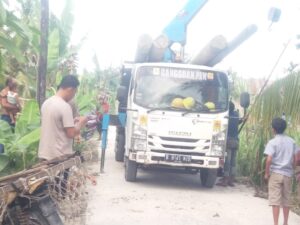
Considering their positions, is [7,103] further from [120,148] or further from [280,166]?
[280,166]

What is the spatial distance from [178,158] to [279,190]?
8.94ft

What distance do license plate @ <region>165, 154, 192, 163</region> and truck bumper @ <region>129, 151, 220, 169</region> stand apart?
29 mm

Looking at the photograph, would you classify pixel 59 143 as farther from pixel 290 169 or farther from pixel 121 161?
pixel 121 161

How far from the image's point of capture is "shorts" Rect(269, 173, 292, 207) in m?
6.44

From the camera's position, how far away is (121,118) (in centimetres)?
1095

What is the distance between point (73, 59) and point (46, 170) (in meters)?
10.0

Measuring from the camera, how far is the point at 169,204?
7703 millimetres

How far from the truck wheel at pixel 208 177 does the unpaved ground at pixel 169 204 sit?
0.14 meters

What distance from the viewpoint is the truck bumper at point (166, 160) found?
8836mm

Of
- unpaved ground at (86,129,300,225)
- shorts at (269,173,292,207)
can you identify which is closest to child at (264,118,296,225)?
shorts at (269,173,292,207)

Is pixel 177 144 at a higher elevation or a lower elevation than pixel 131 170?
higher

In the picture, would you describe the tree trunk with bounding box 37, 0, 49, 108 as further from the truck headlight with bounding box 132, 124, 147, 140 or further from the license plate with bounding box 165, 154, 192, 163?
the license plate with bounding box 165, 154, 192, 163

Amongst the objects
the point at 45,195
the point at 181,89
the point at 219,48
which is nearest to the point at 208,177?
the point at 181,89

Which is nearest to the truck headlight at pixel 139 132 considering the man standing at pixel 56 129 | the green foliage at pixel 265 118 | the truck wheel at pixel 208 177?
the truck wheel at pixel 208 177
